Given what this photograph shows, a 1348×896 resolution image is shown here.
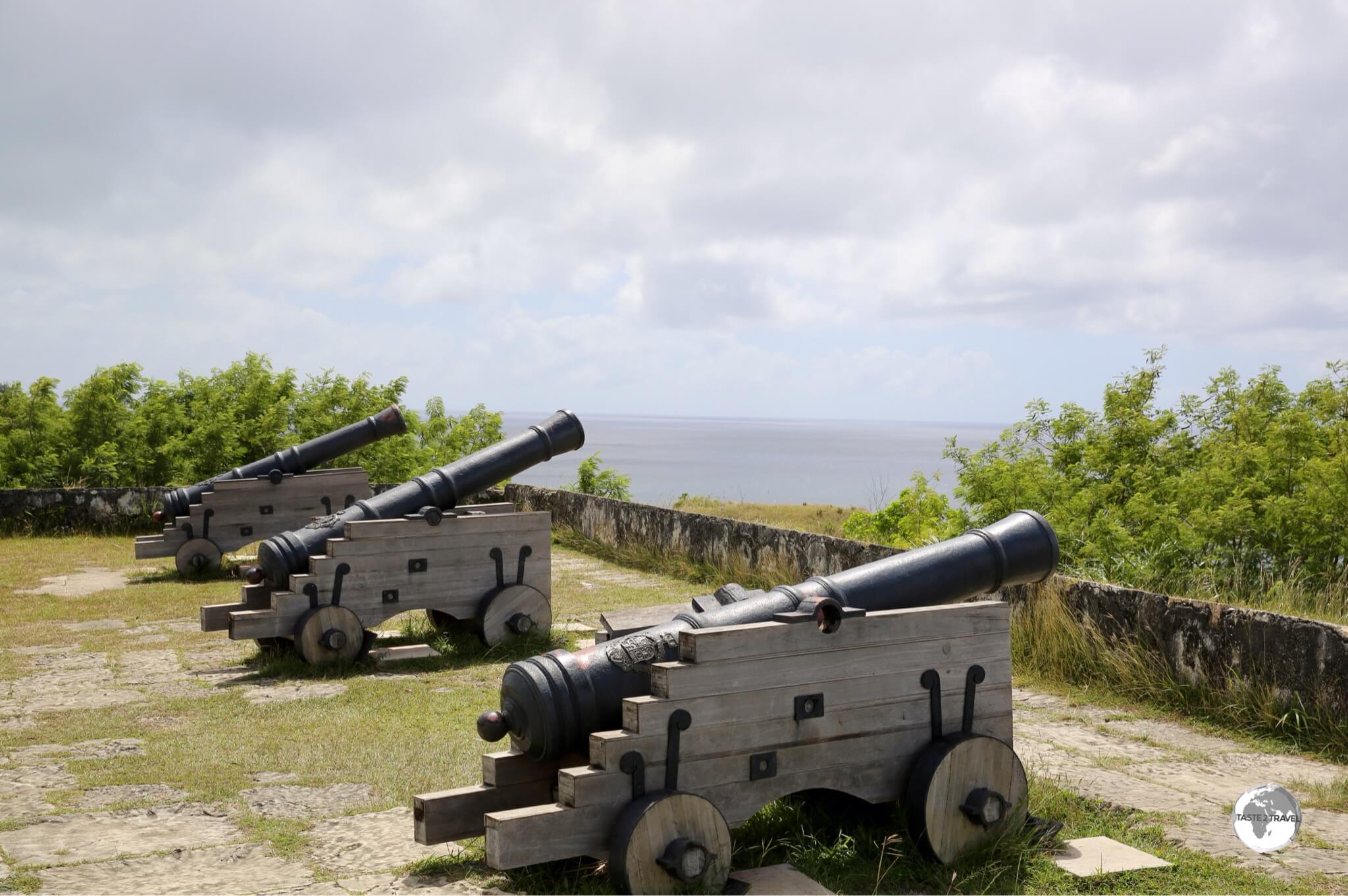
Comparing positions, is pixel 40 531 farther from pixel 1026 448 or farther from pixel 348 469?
pixel 1026 448

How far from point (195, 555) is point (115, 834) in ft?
26.5

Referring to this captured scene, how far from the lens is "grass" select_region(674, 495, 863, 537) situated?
65.5 ft

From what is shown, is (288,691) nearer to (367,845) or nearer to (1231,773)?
(367,845)

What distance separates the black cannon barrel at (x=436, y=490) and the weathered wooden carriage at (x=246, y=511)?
3.53 metres

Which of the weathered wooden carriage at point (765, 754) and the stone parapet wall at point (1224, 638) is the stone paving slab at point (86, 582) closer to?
the weathered wooden carriage at point (765, 754)

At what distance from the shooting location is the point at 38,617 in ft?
31.2

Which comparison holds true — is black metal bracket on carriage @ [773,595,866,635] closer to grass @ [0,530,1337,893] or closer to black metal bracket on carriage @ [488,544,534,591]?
grass @ [0,530,1337,893]

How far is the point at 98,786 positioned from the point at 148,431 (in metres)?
12.6

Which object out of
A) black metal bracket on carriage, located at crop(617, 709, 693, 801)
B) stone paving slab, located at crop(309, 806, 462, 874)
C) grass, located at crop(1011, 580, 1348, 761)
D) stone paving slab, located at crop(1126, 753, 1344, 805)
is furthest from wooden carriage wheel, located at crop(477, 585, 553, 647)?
black metal bracket on carriage, located at crop(617, 709, 693, 801)

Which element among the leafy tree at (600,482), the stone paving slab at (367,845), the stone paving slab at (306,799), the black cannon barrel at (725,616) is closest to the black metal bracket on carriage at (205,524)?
the leafy tree at (600,482)

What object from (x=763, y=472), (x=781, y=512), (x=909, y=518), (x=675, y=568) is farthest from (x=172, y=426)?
(x=763, y=472)

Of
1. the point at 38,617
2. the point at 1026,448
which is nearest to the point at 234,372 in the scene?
the point at 38,617

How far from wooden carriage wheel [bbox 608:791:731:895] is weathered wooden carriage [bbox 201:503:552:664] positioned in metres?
4.63

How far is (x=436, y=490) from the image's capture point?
8.57 meters
